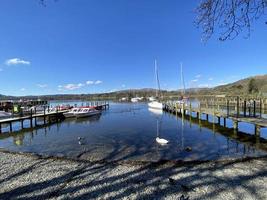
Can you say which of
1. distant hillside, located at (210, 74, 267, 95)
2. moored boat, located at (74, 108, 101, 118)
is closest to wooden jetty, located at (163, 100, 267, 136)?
moored boat, located at (74, 108, 101, 118)

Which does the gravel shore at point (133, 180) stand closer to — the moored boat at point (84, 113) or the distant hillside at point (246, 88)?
the moored boat at point (84, 113)

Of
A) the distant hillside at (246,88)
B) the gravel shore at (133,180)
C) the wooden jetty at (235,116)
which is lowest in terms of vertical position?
the gravel shore at (133,180)

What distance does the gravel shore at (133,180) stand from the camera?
608 cm

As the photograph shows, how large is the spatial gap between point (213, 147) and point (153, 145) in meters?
3.75

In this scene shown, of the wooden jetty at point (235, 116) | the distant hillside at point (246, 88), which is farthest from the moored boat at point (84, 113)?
the distant hillside at point (246, 88)

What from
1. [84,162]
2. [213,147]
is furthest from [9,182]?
[213,147]

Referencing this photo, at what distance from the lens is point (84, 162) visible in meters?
9.54

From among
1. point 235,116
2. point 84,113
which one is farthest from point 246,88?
point 235,116

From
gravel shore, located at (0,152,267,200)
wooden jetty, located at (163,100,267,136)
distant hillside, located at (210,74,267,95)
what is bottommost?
gravel shore, located at (0,152,267,200)

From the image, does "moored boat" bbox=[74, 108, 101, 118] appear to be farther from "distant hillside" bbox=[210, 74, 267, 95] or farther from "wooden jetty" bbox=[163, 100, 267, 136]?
"distant hillside" bbox=[210, 74, 267, 95]

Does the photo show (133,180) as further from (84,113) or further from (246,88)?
(246,88)

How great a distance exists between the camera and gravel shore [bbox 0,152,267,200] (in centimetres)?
608

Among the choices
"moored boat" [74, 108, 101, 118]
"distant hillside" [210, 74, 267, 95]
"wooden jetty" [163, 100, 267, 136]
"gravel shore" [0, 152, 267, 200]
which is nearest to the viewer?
"gravel shore" [0, 152, 267, 200]

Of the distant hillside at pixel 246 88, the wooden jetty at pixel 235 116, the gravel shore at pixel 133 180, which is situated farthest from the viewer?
the distant hillside at pixel 246 88
